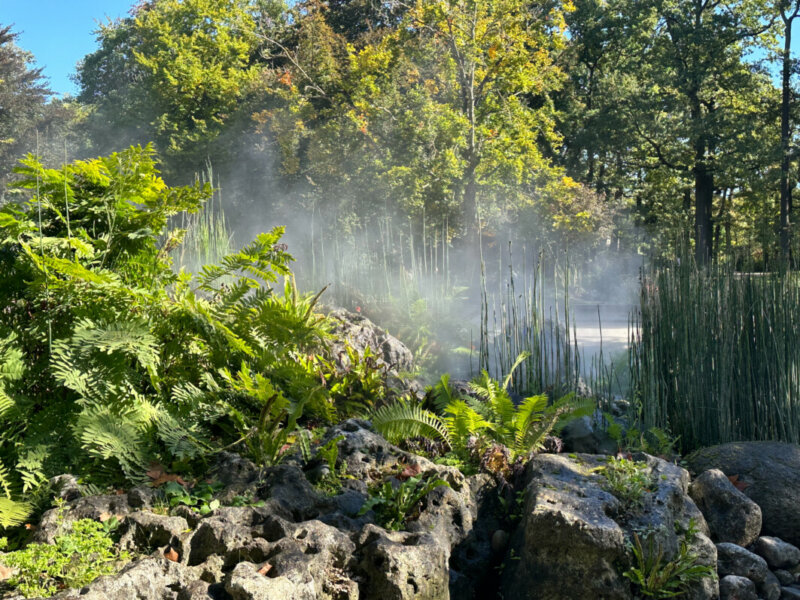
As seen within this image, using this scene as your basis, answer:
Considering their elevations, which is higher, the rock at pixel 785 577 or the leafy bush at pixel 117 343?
the leafy bush at pixel 117 343

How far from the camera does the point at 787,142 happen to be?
46.4ft

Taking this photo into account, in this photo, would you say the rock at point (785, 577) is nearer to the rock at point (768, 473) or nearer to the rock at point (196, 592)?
the rock at point (768, 473)

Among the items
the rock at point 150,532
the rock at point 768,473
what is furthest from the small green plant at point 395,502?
the rock at point 768,473

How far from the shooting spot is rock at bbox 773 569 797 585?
2877 mm

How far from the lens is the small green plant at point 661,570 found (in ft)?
7.61

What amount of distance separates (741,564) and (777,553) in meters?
0.30

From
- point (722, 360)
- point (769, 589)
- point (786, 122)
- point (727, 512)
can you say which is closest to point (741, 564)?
point (769, 589)

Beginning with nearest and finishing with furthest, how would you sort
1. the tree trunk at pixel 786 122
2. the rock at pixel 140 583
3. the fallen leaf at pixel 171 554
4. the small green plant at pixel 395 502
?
1. the rock at pixel 140 583
2. the fallen leaf at pixel 171 554
3. the small green plant at pixel 395 502
4. the tree trunk at pixel 786 122

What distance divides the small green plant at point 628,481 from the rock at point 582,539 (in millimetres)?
30

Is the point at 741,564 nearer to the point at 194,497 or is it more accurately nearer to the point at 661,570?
the point at 661,570

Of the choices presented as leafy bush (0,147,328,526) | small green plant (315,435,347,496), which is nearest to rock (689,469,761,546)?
small green plant (315,435,347,496)

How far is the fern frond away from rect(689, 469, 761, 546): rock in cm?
114

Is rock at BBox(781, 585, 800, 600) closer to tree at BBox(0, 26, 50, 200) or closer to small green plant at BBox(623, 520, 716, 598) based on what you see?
small green plant at BBox(623, 520, 716, 598)

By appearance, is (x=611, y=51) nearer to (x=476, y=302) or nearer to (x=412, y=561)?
(x=476, y=302)
